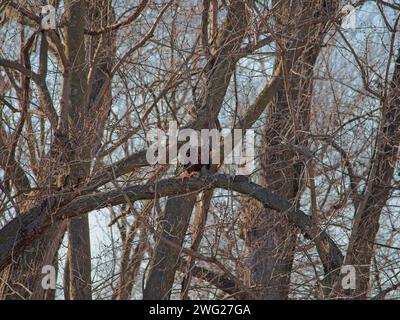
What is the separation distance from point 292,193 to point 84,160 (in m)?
3.17

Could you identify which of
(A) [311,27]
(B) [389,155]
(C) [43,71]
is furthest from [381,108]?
(C) [43,71]

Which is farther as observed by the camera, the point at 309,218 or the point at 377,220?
the point at 377,220

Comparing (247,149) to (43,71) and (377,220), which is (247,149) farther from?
(43,71)

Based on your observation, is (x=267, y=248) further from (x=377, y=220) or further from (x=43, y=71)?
(x=43, y=71)

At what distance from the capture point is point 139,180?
8.38 meters

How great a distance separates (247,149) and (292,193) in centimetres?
136

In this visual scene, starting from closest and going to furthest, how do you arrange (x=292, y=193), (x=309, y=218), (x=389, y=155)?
1. (x=309, y=218)
2. (x=389, y=155)
3. (x=292, y=193)

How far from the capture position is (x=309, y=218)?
8.20 m

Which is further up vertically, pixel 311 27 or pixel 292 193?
pixel 311 27
